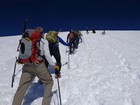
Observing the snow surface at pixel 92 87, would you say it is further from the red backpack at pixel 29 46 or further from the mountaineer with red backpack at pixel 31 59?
the red backpack at pixel 29 46

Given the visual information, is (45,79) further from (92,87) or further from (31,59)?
(92,87)

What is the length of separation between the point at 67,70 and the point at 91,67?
1.08 meters

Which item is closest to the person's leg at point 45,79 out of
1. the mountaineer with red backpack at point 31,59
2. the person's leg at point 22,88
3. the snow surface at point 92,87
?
the mountaineer with red backpack at point 31,59

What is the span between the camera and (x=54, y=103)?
6363 millimetres

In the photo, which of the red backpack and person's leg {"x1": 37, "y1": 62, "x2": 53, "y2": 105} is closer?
the red backpack

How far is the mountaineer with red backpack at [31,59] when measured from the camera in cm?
570

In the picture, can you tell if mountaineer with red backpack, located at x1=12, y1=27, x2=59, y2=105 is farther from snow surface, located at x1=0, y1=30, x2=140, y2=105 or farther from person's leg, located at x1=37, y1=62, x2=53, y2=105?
snow surface, located at x1=0, y1=30, x2=140, y2=105

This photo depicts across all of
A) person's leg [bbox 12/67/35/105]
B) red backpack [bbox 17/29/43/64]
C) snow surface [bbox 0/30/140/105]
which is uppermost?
red backpack [bbox 17/29/43/64]

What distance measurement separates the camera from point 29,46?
5.66 meters

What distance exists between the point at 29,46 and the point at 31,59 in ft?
1.12

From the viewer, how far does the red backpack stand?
567 cm

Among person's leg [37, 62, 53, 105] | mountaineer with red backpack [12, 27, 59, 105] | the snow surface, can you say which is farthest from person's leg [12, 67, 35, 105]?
the snow surface

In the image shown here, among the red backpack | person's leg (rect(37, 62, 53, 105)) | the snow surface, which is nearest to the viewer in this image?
the red backpack

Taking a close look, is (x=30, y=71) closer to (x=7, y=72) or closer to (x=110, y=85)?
(x=110, y=85)
